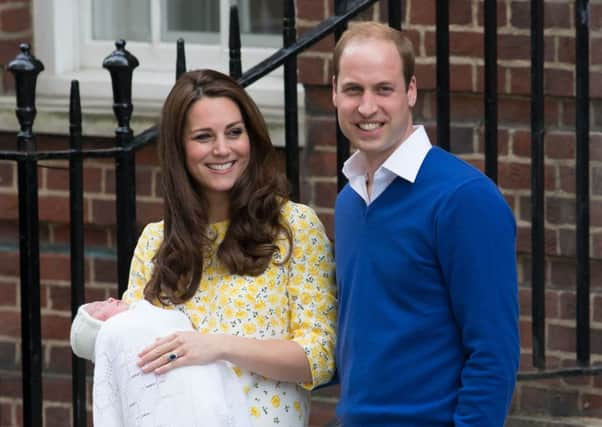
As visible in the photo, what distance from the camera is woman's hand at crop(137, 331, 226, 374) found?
321 centimetres

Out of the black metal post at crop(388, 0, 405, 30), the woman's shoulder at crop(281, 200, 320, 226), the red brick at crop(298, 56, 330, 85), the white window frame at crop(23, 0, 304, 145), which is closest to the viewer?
the woman's shoulder at crop(281, 200, 320, 226)

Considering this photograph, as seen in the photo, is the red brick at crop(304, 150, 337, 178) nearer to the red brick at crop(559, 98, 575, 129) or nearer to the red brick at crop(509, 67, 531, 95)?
the red brick at crop(509, 67, 531, 95)

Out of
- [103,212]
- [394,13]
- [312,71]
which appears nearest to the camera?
[394,13]

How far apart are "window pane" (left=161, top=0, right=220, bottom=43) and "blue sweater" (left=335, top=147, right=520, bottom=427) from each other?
2660 mm

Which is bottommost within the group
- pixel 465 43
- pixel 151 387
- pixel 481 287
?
pixel 151 387

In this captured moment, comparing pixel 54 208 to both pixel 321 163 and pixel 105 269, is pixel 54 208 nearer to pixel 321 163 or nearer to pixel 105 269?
pixel 105 269

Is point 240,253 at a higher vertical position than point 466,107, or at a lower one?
lower

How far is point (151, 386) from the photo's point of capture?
323 cm

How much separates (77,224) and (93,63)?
5.48 feet

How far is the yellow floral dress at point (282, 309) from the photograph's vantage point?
334 centimetres

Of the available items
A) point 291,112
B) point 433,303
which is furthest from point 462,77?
point 433,303

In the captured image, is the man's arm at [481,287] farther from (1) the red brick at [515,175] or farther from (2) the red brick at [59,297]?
(2) the red brick at [59,297]

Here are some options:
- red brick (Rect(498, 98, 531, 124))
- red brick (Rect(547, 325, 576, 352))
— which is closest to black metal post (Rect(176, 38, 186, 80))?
red brick (Rect(498, 98, 531, 124))

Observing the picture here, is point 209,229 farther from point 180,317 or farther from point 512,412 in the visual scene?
point 512,412
